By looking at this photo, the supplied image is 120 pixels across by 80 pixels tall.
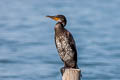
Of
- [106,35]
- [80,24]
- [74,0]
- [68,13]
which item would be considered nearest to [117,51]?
[106,35]

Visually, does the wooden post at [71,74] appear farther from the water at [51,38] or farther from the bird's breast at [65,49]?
the water at [51,38]

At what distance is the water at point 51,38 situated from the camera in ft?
60.6

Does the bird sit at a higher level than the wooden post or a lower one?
higher

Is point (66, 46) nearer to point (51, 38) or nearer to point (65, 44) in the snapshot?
point (65, 44)

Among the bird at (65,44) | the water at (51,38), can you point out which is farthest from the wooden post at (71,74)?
the water at (51,38)

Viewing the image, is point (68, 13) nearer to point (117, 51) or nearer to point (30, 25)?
point (30, 25)

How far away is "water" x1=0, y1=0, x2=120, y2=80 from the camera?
1848 centimetres

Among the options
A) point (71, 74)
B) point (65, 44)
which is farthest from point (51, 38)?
point (71, 74)

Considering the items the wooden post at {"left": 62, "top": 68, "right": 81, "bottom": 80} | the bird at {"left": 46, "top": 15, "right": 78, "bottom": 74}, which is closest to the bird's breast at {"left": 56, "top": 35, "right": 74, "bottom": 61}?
the bird at {"left": 46, "top": 15, "right": 78, "bottom": 74}

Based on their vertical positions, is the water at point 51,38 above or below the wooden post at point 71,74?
above

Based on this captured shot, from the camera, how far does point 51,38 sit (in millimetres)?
22031

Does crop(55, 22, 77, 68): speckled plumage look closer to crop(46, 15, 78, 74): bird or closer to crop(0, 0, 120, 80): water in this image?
crop(46, 15, 78, 74): bird

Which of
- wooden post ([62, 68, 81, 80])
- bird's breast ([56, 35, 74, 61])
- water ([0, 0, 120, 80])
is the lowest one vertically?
wooden post ([62, 68, 81, 80])

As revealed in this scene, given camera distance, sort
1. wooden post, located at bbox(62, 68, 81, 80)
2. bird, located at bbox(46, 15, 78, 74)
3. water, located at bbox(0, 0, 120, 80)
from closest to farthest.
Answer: wooden post, located at bbox(62, 68, 81, 80) → bird, located at bbox(46, 15, 78, 74) → water, located at bbox(0, 0, 120, 80)
